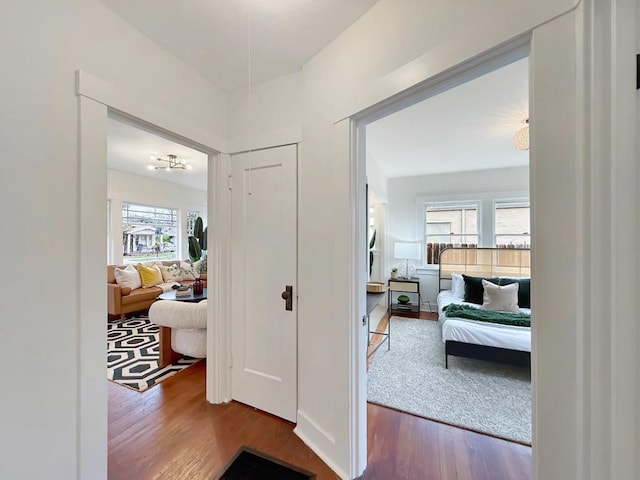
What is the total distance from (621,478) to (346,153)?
4.90 feet

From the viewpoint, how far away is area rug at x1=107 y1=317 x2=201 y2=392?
2506 mm

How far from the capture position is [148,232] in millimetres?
5504

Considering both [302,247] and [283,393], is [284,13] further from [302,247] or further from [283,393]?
[283,393]

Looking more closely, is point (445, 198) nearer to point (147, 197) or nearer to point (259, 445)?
point (259, 445)

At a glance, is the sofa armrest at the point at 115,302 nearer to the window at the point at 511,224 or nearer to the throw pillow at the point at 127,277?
the throw pillow at the point at 127,277

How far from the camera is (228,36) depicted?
158 cm

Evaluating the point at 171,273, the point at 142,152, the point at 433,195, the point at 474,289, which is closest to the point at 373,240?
the point at 433,195

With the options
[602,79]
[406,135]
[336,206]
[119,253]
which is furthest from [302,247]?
[119,253]

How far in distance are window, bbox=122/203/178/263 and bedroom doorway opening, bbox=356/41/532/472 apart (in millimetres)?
4630

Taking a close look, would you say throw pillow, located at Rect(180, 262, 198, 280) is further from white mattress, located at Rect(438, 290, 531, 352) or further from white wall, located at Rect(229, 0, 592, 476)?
white mattress, located at Rect(438, 290, 531, 352)

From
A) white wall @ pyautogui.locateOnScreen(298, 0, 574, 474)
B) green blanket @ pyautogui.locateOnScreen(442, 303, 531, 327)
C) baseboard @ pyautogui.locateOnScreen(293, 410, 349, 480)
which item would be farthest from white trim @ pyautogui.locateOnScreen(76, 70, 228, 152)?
green blanket @ pyautogui.locateOnScreen(442, 303, 531, 327)

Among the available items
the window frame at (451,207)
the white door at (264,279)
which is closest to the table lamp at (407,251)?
the window frame at (451,207)

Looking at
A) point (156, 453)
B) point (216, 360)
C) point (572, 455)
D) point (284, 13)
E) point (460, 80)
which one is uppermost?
point (284, 13)

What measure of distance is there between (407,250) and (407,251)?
0.06 ft
